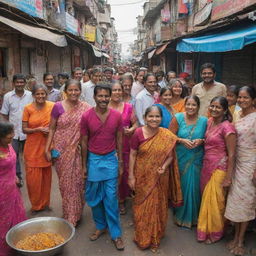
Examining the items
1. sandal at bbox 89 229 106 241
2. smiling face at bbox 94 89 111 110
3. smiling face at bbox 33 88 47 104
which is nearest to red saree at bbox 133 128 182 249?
sandal at bbox 89 229 106 241

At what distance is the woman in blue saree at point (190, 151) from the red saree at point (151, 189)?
0.36 metres

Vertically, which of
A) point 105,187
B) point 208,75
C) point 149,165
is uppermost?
point 208,75

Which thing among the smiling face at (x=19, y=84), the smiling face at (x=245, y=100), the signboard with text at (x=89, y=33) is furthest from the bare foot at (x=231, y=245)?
the signboard with text at (x=89, y=33)

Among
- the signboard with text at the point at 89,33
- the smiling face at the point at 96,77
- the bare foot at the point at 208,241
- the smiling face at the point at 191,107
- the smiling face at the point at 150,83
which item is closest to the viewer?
the bare foot at the point at 208,241

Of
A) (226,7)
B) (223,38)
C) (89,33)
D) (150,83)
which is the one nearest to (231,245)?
(150,83)

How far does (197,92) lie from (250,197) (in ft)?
7.58

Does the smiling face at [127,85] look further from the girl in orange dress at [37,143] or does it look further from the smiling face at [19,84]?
the smiling face at [19,84]

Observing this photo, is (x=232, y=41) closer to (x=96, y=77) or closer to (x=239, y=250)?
(x=96, y=77)

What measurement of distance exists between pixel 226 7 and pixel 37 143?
735 cm

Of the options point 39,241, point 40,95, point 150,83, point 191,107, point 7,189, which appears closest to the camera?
point 7,189

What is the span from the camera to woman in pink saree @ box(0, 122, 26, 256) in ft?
9.29

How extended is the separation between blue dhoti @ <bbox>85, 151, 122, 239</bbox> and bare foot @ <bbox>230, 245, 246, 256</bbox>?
4.18 feet

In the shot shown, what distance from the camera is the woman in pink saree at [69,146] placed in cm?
360

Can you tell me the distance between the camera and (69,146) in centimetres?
363
